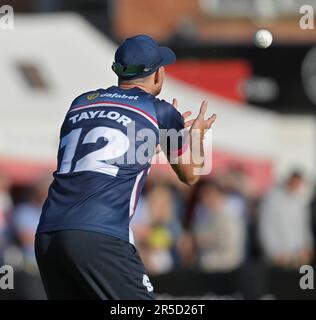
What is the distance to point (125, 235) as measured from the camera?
6828mm

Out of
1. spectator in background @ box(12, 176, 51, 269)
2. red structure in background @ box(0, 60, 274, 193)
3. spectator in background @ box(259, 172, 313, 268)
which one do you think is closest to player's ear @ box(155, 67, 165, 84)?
spectator in background @ box(12, 176, 51, 269)

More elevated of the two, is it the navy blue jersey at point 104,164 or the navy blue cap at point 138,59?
the navy blue cap at point 138,59

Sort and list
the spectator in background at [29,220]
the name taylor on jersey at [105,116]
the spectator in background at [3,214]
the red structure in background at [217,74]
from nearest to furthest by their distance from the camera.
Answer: the name taylor on jersey at [105,116]
the spectator in background at [3,214]
the spectator in background at [29,220]
the red structure in background at [217,74]

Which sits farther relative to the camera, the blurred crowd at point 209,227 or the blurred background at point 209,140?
the blurred crowd at point 209,227

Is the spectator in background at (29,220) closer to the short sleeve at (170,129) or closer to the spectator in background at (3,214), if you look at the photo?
the spectator in background at (3,214)

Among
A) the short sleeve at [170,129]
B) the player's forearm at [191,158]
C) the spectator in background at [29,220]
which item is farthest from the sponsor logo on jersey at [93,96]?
the spectator in background at [29,220]

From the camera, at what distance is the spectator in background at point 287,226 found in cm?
1346

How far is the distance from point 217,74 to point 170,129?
1326 centimetres

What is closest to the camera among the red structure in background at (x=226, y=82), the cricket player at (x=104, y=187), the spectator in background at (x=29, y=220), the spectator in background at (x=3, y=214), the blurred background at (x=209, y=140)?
the cricket player at (x=104, y=187)

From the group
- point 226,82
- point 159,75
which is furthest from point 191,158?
point 226,82

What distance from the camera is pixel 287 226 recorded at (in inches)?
538
